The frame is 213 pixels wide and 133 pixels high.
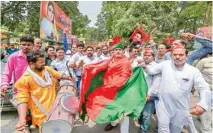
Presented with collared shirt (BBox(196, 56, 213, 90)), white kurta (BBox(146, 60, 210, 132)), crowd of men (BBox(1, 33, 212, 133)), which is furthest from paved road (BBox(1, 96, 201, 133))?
white kurta (BBox(146, 60, 210, 132))

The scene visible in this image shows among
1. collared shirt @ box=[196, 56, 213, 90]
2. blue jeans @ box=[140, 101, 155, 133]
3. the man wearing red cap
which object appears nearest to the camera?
the man wearing red cap

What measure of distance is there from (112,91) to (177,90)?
4.28 ft

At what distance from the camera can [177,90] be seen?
11.9ft

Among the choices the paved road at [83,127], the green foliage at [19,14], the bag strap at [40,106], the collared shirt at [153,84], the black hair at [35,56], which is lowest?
the paved road at [83,127]

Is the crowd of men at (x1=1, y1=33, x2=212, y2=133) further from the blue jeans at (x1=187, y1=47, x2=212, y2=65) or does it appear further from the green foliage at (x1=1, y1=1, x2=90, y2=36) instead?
the green foliage at (x1=1, y1=1, x2=90, y2=36)

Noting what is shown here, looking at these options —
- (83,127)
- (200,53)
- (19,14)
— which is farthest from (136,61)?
(19,14)

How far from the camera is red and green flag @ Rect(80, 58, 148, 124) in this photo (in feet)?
14.1

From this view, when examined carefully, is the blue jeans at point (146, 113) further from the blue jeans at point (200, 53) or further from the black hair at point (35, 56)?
the black hair at point (35, 56)

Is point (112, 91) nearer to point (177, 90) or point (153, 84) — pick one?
point (153, 84)

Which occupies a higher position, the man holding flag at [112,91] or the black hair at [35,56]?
the black hair at [35,56]

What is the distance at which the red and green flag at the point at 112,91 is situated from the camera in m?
4.30

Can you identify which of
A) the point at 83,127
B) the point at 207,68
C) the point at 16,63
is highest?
the point at 16,63

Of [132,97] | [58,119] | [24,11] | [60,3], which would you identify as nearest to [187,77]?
[132,97]

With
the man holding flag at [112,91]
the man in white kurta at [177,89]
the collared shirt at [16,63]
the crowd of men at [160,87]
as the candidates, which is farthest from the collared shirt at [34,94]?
the man in white kurta at [177,89]
